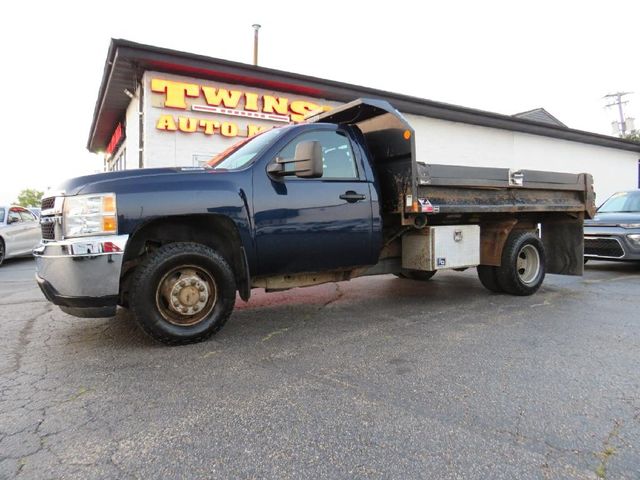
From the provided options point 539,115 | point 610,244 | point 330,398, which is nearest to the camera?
point 330,398

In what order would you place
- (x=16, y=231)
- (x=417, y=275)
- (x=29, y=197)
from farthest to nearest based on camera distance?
1. (x=29, y=197)
2. (x=16, y=231)
3. (x=417, y=275)

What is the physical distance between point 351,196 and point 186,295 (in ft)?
6.25

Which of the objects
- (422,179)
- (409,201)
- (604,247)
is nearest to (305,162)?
(409,201)

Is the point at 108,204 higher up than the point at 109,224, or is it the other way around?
the point at 108,204

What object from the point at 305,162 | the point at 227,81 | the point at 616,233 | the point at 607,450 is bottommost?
the point at 607,450

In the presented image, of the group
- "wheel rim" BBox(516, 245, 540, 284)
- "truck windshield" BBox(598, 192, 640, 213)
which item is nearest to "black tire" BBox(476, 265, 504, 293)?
"wheel rim" BBox(516, 245, 540, 284)

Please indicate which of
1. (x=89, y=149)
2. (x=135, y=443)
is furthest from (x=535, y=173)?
(x=89, y=149)

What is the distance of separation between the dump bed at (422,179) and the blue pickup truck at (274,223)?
2cm

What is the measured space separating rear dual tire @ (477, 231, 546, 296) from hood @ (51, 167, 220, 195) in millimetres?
4157

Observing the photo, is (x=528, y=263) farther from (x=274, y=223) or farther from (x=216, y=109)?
(x=216, y=109)

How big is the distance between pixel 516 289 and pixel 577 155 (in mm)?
18644

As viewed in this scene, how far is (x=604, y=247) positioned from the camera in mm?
8398

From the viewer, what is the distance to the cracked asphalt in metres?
2.06

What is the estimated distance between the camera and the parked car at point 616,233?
26.2 feet
